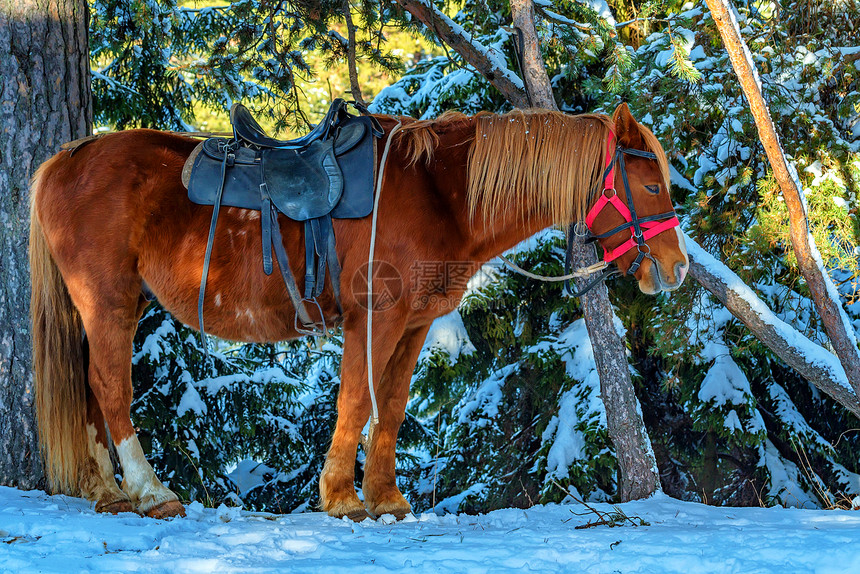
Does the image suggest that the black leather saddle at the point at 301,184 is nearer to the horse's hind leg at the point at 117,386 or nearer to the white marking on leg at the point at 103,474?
the horse's hind leg at the point at 117,386

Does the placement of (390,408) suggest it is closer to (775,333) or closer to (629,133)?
(629,133)

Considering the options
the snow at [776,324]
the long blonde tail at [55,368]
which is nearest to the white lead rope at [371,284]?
the long blonde tail at [55,368]

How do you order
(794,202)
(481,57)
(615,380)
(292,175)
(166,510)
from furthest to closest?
(481,57), (615,380), (794,202), (292,175), (166,510)

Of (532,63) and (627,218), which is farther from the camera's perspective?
(532,63)

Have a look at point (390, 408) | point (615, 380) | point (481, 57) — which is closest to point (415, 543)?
point (390, 408)

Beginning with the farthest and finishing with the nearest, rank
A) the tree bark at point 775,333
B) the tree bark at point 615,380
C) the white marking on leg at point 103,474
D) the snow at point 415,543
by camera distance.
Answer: the tree bark at point 615,380, the tree bark at point 775,333, the white marking on leg at point 103,474, the snow at point 415,543

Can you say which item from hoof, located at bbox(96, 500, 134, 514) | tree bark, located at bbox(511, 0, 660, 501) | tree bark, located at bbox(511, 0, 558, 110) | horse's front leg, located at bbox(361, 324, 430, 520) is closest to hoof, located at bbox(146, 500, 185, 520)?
hoof, located at bbox(96, 500, 134, 514)

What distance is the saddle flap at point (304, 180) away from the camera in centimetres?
353

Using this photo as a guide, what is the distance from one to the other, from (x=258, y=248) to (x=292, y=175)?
42cm

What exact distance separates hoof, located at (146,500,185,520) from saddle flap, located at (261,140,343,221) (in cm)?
155

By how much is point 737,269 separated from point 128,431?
A: 418 centimetres

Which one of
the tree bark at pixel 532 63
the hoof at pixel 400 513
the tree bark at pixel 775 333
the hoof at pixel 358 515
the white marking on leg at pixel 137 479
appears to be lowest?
the hoof at pixel 400 513

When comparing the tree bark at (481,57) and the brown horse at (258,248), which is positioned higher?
the tree bark at (481,57)

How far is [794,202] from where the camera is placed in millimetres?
4047
